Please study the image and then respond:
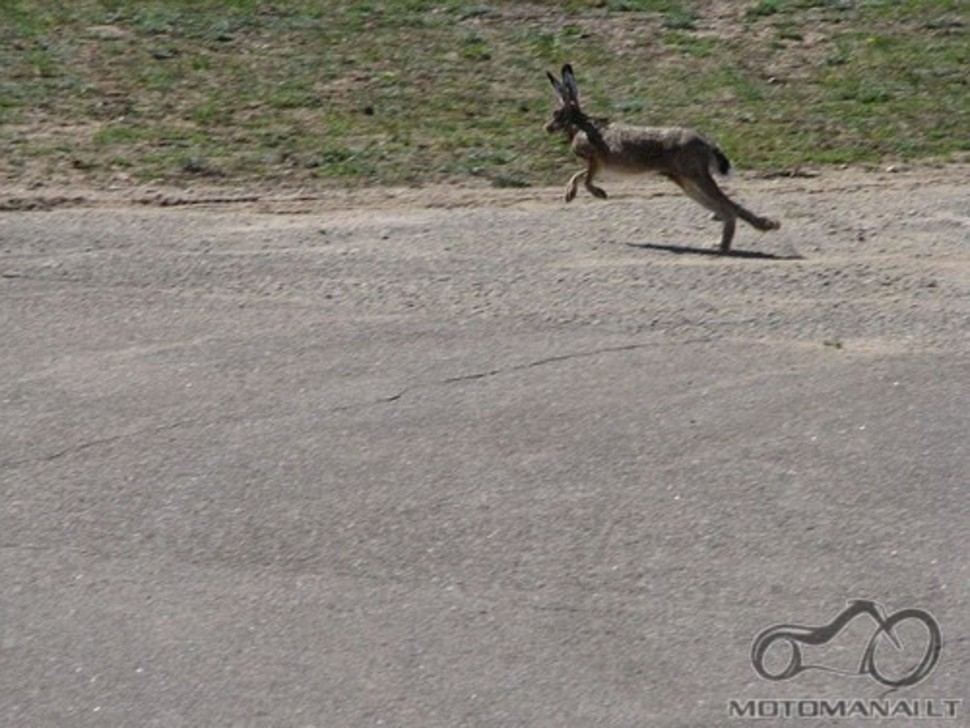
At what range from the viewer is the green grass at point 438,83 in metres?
→ 14.6

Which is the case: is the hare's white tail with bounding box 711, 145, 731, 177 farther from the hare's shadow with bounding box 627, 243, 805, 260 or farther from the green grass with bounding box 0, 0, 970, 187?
the green grass with bounding box 0, 0, 970, 187

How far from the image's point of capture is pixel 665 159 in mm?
13531

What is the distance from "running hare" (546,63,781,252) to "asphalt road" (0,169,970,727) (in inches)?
7.1

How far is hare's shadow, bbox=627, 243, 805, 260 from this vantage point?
41.1 feet

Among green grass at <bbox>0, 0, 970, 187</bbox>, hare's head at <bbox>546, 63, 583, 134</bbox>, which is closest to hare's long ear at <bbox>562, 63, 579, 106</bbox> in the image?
hare's head at <bbox>546, 63, 583, 134</bbox>

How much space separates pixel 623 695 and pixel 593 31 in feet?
36.1

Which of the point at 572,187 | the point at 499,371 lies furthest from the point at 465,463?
the point at 572,187

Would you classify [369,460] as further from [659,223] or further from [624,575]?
[659,223]

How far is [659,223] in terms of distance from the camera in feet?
43.3

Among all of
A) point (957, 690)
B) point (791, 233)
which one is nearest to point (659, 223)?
point (791, 233)

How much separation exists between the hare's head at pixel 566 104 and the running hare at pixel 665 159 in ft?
0.52

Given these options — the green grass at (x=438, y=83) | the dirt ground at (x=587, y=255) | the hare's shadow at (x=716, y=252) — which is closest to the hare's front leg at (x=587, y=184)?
the dirt ground at (x=587, y=255)

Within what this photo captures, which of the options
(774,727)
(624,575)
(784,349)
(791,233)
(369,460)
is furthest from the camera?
(791,233)

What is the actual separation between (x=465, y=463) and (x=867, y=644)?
220 cm
